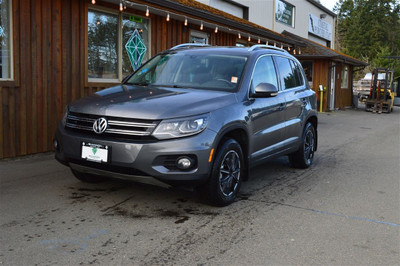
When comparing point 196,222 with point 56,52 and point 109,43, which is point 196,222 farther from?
point 109,43

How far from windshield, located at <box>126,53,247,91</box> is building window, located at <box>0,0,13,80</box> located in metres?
2.57

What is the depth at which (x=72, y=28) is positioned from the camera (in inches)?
314

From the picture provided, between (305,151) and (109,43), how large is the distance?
506 centimetres

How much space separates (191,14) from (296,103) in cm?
517

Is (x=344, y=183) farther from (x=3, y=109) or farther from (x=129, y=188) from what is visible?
(x=3, y=109)

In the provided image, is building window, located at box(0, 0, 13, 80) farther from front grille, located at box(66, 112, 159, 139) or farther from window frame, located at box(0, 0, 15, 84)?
front grille, located at box(66, 112, 159, 139)

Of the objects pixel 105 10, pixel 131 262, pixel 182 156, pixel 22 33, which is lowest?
pixel 131 262

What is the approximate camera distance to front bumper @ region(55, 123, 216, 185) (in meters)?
4.03

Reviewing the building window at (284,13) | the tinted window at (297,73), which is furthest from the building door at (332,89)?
the tinted window at (297,73)

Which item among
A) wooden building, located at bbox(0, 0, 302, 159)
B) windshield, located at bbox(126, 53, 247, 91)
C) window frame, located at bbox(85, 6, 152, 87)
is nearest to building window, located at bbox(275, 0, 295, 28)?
wooden building, located at bbox(0, 0, 302, 159)

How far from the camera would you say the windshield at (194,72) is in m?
5.15

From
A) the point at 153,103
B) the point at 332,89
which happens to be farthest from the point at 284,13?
the point at 153,103

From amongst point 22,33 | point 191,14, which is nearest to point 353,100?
point 191,14

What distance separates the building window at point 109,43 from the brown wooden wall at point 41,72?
43cm
